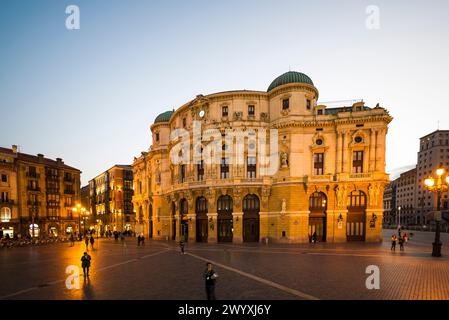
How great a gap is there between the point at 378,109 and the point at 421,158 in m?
122

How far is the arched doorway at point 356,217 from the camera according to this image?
3241 centimetres

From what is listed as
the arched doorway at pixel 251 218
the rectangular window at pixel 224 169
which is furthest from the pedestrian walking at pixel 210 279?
the rectangular window at pixel 224 169

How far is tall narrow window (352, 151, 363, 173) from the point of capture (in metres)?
32.7

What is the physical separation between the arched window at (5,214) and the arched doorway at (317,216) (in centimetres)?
5739

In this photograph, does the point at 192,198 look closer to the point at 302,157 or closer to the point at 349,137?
the point at 302,157

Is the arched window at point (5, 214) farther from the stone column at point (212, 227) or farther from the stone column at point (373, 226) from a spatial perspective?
the stone column at point (373, 226)

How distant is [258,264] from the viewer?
739 inches

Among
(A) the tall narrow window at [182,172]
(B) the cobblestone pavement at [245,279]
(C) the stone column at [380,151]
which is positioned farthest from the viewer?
(A) the tall narrow window at [182,172]

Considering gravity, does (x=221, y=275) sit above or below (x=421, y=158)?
below

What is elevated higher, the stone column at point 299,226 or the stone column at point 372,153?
the stone column at point 372,153

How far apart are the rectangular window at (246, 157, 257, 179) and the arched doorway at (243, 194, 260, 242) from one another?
9.87 feet

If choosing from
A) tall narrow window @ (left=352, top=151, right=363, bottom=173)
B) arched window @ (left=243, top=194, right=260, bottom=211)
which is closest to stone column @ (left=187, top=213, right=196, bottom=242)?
arched window @ (left=243, top=194, right=260, bottom=211)
